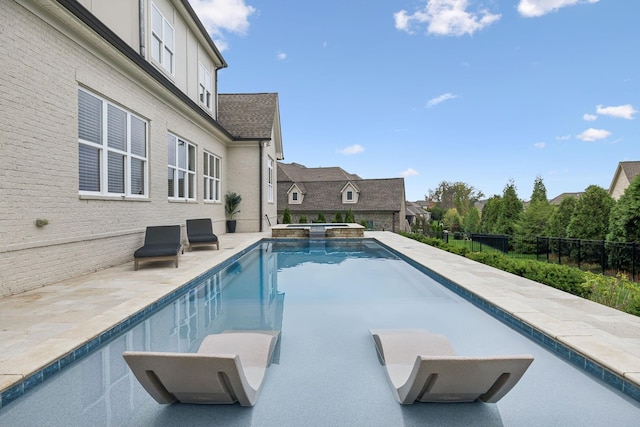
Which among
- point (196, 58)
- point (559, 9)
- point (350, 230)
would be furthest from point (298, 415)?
point (559, 9)

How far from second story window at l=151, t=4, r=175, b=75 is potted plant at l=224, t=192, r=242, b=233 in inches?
256

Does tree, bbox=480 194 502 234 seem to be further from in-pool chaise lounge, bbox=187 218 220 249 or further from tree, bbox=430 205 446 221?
tree, bbox=430 205 446 221

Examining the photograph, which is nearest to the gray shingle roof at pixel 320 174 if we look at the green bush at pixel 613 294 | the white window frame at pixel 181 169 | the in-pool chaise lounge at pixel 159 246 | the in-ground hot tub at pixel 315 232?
the in-ground hot tub at pixel 315 232

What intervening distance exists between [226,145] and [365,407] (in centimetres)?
1640

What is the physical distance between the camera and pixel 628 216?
38.9ft

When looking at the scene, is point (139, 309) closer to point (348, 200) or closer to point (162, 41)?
point (162, 41)

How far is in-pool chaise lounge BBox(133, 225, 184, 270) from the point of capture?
745 centimetres

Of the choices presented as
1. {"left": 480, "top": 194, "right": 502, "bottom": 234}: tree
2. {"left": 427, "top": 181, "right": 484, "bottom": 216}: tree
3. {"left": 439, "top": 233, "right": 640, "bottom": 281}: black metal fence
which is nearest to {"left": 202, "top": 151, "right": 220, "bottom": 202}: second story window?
{"left": 439, "top": 233, "right": 640, "bottom": 281}: black metal fence

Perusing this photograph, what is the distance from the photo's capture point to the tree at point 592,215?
1545 cm

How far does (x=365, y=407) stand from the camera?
2.86 metres

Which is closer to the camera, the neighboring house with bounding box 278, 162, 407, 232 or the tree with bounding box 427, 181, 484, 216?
the neighboring house with bounding box 278, 162, 407, 232

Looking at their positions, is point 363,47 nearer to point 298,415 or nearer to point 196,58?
point 196,58

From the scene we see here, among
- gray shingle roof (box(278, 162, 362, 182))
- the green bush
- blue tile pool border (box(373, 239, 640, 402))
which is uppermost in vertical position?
gray shingle roof (box(278, 162, 362, 182))

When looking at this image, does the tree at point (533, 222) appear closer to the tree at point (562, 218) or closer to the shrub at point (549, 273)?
the tree at point (562, 218)
